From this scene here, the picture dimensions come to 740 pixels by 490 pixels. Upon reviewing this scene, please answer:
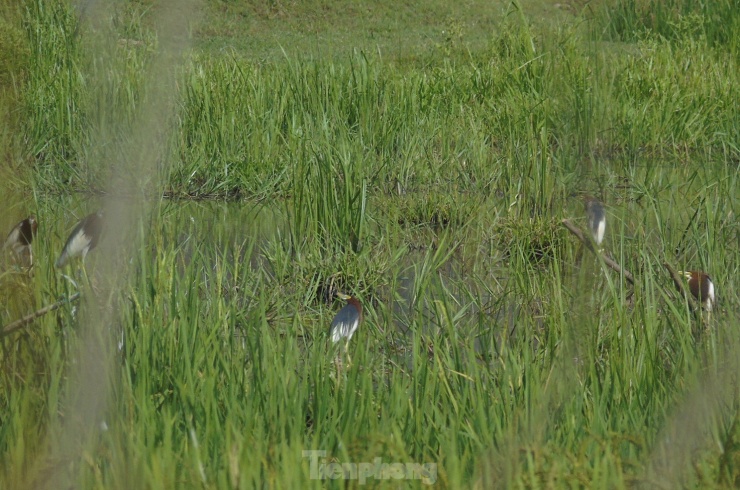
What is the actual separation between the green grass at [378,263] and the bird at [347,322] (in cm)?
5

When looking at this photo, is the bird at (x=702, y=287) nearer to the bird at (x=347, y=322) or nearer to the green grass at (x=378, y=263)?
the green grass at (x=378, y=263)

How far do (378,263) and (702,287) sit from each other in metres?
1.15

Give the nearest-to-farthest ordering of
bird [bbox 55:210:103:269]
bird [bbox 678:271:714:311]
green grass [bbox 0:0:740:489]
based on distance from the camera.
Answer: green grass [bbox 0:0:740:489] → bird [bbox 678:271:714:311] → bird [bbox 55:210:103:269]

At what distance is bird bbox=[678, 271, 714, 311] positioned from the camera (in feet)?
7.48

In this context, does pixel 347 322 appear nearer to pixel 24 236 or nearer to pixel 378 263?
pixel 378 263

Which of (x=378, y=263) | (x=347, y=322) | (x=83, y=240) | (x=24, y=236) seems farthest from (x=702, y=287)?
(x=24, y=236)

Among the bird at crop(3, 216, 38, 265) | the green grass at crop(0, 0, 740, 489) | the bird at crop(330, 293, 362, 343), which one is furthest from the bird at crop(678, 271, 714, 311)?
the bird at crop(3, 216, 38, 265)

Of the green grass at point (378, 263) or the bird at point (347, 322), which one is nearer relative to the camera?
the green grass at point (378, 263)

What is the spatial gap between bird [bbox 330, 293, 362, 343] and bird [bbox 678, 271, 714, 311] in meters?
0.83

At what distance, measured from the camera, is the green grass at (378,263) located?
1263mm

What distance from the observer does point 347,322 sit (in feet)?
7.97

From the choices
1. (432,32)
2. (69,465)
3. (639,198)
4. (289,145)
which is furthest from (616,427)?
(432,32)

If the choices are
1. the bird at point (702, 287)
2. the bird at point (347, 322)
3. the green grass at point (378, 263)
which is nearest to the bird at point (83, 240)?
the green grass at point (378, 263)

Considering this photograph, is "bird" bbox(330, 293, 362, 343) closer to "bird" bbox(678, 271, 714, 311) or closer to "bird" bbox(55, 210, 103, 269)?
"bird" bbox(55, 210, 103, 269)
